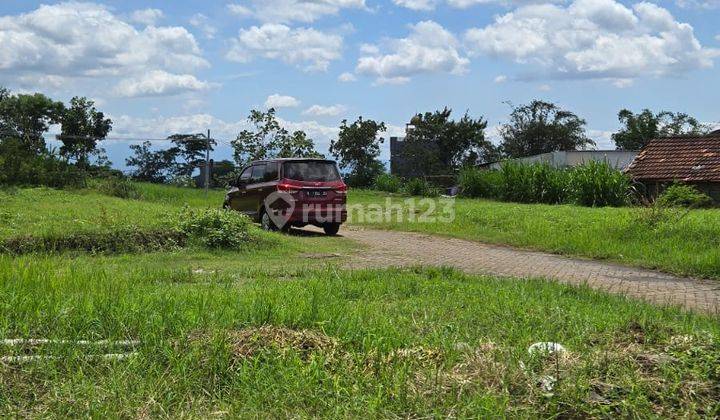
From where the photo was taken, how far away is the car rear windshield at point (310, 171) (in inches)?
626

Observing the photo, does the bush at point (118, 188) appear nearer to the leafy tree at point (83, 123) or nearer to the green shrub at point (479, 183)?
the leafy tree at point (83, 123)

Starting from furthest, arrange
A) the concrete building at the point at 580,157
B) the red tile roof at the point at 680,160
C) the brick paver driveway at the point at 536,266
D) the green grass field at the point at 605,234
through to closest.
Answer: the concrete building at the point at 580,157 → the red tile roof at the point at 680,160 → the green grass field at the point at 605,234 → the brick paver driveway at the point at 536,266

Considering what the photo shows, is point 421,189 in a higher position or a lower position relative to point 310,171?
lower

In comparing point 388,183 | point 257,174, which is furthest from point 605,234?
point 388,183

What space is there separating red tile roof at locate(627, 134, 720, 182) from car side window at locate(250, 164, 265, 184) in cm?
1863

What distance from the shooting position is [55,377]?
4.22 metres

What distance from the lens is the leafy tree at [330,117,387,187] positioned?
42500 mm

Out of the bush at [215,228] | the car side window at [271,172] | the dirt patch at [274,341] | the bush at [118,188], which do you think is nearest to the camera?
the dirt patch at [274,341]

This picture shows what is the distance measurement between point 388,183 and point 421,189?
3.96 m

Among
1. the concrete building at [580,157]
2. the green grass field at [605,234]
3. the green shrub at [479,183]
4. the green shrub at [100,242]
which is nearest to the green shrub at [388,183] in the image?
the green shrub at [479,183]

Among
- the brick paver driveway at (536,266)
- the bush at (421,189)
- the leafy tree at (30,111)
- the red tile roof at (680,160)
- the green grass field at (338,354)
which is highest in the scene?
the leafy tree at (30,111)

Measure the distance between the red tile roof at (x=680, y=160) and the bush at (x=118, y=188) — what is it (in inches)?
819

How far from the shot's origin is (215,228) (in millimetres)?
12320

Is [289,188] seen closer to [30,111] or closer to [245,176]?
[245,176]
